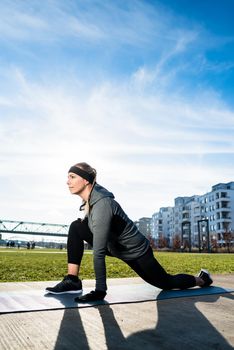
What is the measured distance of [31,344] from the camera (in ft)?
6.06

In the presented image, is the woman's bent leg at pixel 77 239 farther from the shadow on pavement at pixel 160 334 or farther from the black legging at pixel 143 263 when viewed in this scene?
the shadow on pavement at pixel 160 334

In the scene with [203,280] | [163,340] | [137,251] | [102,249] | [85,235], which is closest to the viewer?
[163,340]

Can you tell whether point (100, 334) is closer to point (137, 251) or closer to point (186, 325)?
point (186, 325)

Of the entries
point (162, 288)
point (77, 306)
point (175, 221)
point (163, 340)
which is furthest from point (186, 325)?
point (175, 221)

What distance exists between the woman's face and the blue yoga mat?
1095mm

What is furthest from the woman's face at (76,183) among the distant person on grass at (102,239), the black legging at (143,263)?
the black legging at (143,263)

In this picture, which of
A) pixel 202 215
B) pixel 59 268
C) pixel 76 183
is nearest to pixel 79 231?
pixel 76 183

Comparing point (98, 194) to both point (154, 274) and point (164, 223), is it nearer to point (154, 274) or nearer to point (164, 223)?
point (154, 274)

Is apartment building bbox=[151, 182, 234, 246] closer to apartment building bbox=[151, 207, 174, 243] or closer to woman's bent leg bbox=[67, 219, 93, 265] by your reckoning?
apartment building bbox=[151, 207, 174, 243]

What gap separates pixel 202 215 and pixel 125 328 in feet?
358

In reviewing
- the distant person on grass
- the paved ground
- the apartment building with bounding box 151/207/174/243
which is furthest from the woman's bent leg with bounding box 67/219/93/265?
the apartment building with bounding box 151/207/174/243

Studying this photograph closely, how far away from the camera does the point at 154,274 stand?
3.46 meters

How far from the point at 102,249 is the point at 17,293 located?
1.25 meters

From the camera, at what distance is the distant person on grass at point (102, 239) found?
10.1 ft
